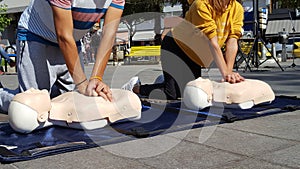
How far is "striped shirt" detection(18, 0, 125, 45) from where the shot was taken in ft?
9.66

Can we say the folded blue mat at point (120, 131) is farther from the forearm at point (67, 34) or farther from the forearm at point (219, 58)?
the forearm at point (67, 34)

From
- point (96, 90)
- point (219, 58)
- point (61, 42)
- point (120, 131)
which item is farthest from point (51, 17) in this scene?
point (219, 58)

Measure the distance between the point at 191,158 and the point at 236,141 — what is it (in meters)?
0.48

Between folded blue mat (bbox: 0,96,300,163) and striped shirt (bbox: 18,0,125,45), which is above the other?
striped shirt (bbox: 18,0,125,45)

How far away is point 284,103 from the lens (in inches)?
151

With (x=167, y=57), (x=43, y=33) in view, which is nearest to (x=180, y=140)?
(x=43, y=33)

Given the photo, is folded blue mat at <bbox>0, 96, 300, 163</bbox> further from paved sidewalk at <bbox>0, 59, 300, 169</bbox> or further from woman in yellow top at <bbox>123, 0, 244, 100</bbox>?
woman in yellow top at <bbox>123, 0, 244, 100</bbox>

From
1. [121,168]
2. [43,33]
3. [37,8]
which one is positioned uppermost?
[37,8]

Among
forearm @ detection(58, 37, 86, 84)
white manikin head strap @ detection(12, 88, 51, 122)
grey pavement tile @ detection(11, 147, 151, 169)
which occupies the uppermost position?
forearm @ detection(58, 37, 86, 84)

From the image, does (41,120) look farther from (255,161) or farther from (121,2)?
(255,161)

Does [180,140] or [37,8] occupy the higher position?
[37,8]

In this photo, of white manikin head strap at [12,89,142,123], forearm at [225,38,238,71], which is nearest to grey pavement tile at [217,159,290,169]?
white manikin head strap at [12,89,142,123]

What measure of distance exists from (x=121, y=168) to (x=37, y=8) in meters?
1.72

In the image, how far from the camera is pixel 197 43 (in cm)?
402
